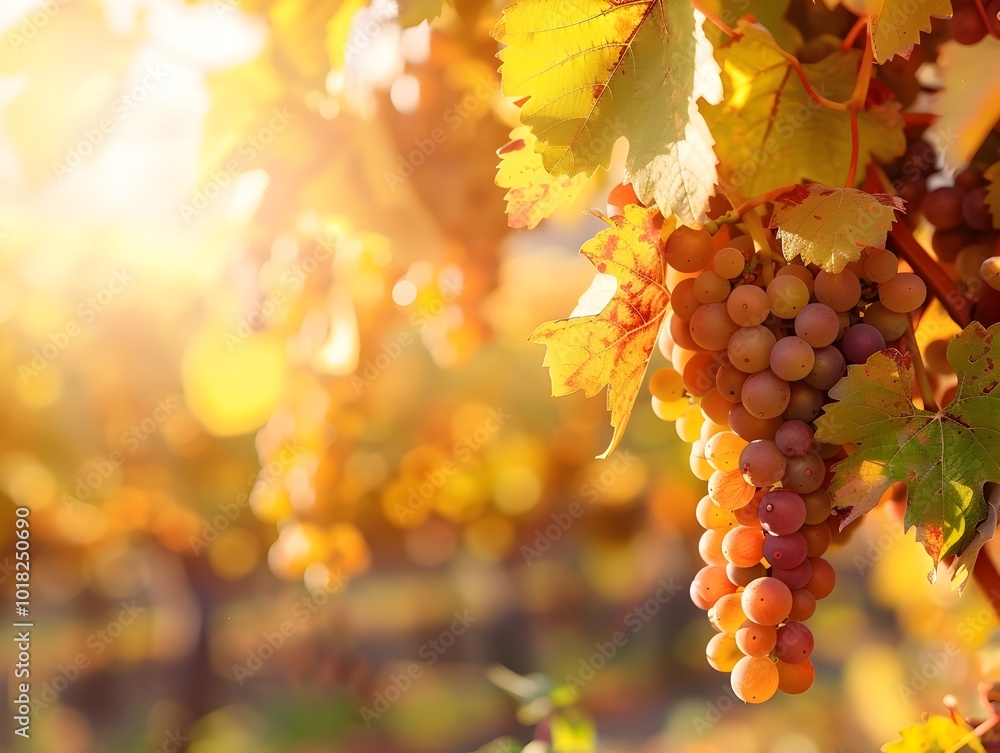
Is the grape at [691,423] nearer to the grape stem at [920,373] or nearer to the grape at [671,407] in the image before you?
the grape at [671,407]

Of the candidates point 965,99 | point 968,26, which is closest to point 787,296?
point 968,26

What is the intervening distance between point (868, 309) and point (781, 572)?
0.45ft

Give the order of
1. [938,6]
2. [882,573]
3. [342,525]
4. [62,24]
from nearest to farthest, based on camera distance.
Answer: [938,6] < [62,24] < [342,525] < [882,573]

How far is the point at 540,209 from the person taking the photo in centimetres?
41

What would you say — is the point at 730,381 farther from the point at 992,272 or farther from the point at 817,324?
the point at 992,272

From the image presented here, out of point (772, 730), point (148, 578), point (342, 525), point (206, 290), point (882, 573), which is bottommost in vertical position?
point (772, 730)

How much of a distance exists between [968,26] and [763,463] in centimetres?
30

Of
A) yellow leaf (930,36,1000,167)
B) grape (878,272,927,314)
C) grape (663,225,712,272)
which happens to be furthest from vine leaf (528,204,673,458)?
yellow leaf (930,36,1000,167)

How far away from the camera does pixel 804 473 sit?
0.37 m

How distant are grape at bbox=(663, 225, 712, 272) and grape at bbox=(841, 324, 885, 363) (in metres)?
0.08

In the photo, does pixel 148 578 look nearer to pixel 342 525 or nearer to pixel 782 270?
pixel 342 525

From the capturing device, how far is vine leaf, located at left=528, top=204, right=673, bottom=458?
378 mm

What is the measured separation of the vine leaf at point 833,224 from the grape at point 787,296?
0.06 ft

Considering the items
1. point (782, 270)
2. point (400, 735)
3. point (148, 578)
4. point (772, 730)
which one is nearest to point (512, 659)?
point (400, 735)
